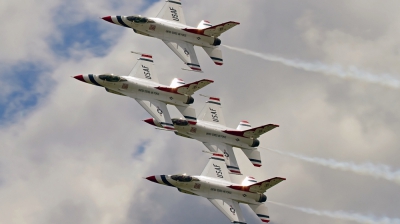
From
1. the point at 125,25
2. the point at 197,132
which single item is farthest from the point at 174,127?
the point at 125,25

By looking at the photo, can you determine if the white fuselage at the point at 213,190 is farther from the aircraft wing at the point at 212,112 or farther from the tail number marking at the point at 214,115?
the tail number marking at the point at 214,115

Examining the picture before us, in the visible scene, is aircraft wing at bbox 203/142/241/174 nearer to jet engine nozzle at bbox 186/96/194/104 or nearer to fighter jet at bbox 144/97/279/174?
fighter jet at bbox 144/97/279/174

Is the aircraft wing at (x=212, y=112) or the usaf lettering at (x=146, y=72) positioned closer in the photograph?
the usaf lettering at (x=146, y=72)

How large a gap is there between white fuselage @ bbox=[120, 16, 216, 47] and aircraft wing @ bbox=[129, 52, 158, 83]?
254 cm

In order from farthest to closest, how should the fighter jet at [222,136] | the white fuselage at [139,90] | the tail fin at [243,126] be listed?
1. the tail fin at [243,126]
2. the fighter jet at [222,136]
3. the white fuselage at [139,90]

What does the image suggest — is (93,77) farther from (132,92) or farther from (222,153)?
(222,153)

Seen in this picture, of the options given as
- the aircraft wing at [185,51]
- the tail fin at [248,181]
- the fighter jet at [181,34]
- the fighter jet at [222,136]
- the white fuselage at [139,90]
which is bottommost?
the tail fin at [248,181]

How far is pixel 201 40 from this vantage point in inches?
5979

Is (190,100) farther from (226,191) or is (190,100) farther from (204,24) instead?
(226,191)

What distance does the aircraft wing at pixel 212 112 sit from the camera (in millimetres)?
152250

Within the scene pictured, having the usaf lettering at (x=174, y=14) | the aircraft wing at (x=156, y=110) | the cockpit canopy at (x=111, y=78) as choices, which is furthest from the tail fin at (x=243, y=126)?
the cockpit canopy at (x=111, y=78)

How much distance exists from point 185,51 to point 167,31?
2776 mm

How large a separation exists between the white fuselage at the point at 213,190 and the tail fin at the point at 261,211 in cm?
47

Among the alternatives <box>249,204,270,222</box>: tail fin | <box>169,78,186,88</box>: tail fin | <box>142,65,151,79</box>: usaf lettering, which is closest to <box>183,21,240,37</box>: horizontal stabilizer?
<box>169,78,186,88</box>: tail fin
